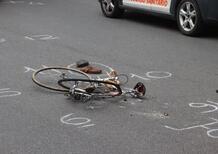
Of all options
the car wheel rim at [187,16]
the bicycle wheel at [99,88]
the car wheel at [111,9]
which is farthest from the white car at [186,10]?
the bicycle wheel at [99,88]

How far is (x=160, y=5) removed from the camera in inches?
476

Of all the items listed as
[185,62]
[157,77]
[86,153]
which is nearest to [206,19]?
[185,62]

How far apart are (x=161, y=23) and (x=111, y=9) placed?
136cm

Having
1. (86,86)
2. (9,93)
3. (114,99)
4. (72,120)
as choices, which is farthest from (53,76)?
(72,120)

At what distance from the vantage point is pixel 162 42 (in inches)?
430

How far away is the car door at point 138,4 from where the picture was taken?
12.5 metres

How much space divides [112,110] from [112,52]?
3.37 metres

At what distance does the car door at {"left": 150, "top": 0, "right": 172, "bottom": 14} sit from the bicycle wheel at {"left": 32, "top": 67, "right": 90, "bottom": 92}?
4252 millimetres

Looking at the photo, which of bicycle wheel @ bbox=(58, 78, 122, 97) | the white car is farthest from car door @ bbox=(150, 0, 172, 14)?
bicycle wheel @ bbox=(58, 78, 122, 97)

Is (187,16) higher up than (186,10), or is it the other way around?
(186,10)

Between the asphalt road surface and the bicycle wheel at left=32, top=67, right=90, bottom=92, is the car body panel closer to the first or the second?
the asphalt road surface

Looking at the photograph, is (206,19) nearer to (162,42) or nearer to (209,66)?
(162,42)

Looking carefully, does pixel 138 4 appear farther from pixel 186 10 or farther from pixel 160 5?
pixel 186 10

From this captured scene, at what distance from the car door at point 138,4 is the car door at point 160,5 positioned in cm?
12
